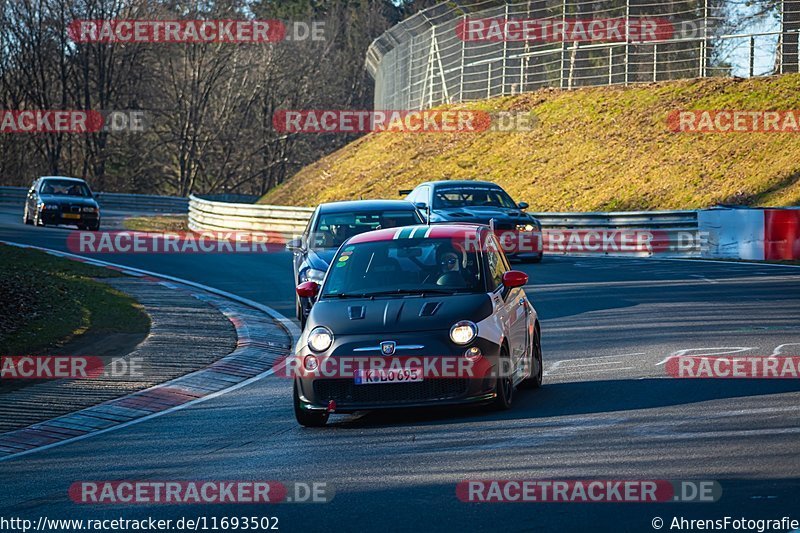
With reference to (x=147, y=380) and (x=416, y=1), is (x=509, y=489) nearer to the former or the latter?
(x=147, y=380)

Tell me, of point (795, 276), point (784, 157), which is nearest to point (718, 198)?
point (784, 157)

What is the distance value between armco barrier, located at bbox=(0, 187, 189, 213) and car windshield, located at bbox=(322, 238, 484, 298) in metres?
43.4

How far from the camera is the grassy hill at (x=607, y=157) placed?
33156 millimetres

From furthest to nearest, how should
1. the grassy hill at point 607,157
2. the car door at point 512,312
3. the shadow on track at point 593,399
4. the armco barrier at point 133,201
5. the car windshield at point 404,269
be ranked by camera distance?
the armco barrier at point 133,201 < the grassy hill at point 607,157 < the car windshield at point 404,269 < the car door at point 512,312 < the shadow on track at point 593,399

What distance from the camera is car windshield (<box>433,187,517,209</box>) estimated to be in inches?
971

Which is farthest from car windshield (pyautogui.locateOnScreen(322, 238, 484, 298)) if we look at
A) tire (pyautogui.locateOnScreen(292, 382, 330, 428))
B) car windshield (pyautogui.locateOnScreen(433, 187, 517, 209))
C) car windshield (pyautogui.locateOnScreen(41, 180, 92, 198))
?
car windshield (pyautogui.locateOnScreen(41, 180, 92, 198))

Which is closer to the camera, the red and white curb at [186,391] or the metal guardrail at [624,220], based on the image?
the red and white curb at [186,391]

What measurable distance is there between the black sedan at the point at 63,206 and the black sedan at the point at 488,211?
602 inches

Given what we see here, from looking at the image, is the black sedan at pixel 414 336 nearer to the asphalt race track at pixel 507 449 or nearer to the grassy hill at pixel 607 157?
the asphalt race track at pixel 507 449

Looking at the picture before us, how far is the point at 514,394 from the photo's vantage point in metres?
10.9

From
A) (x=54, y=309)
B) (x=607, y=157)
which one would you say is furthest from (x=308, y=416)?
(x=607, y=157)

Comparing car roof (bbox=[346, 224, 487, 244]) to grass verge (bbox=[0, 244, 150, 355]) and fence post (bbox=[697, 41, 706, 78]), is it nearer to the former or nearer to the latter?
grass verge (bbox=[0, 244, 150, 355])

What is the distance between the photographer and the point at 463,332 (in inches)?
379

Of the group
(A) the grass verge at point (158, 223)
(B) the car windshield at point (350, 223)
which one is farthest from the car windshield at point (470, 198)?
(A) the grass verge at point (158, 223)
